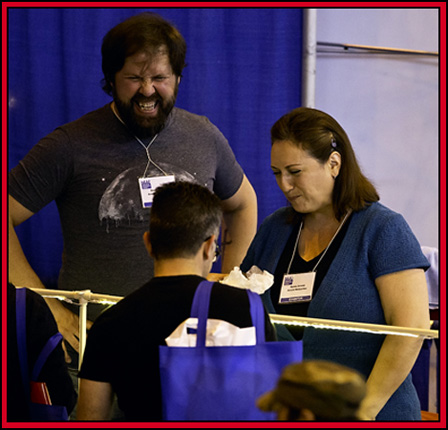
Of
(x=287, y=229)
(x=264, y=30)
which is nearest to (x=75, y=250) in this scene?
(x=287, y=229)

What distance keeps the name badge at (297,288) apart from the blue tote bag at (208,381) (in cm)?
53

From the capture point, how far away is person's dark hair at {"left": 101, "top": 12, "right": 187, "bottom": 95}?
2.02 m

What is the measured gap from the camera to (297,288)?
172 cm

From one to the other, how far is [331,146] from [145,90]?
2.01 ft

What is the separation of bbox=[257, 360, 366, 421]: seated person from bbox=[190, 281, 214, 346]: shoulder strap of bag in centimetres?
Answer: 45

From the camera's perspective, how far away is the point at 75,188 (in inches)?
82.3

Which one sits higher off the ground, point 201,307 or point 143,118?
point 143,118

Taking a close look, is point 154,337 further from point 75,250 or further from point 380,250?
point 75,250

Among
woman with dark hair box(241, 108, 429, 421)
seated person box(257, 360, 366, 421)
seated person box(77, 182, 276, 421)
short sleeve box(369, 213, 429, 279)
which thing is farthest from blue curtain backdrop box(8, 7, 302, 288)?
seated person box(257, 360, 366, 421)

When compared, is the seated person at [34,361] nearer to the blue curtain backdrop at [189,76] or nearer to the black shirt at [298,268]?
the black shirt at [298,268]

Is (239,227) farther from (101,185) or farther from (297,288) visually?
(297,288)

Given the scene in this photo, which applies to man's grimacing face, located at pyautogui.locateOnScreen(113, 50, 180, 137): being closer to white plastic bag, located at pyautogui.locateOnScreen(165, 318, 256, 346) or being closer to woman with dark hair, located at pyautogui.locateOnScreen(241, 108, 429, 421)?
woman with dark hair, located at pyautogui.locateOnScreen(241, 108, 429, 421)

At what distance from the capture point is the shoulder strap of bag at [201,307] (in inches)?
46.1

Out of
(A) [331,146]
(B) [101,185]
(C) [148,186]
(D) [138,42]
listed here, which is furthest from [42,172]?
(A) [331,146]
